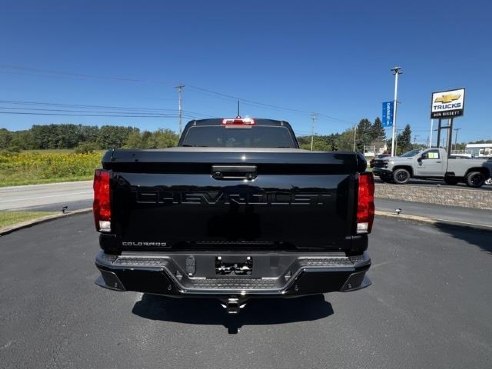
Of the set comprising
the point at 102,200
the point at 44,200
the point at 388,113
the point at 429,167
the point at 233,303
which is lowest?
the point at 44,200

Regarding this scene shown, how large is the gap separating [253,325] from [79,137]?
13046 cm

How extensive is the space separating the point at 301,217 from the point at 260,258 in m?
0.43

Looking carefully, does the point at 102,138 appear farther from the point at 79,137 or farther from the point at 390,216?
the point at 390,216

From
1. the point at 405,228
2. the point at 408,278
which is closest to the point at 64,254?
the point at 408,278

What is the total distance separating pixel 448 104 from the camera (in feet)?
88.4

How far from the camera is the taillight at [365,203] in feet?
9.15

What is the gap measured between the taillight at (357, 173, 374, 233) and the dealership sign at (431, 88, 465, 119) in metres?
27.8

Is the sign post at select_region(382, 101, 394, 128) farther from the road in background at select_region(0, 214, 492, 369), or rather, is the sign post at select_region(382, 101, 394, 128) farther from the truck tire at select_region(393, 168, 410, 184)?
the road in background at select_region(0, 214, 492, 369)

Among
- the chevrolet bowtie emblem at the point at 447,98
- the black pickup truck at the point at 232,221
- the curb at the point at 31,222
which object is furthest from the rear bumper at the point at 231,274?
the chevrolet bowtie emblem at the point at 447,98

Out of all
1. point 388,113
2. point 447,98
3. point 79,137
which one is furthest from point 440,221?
point 79,137

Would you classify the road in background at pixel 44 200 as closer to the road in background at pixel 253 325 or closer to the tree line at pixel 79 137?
the road in background at pixel 253 325

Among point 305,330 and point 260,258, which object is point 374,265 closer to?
point 305,330

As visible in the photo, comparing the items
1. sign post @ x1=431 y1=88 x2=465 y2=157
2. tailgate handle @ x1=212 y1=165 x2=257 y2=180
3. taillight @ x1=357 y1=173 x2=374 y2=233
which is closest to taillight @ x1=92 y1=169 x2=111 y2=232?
tailgate handle @ x1=212 y1=165 x2=257 y2=180

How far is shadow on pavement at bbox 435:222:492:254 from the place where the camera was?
21.2ft
